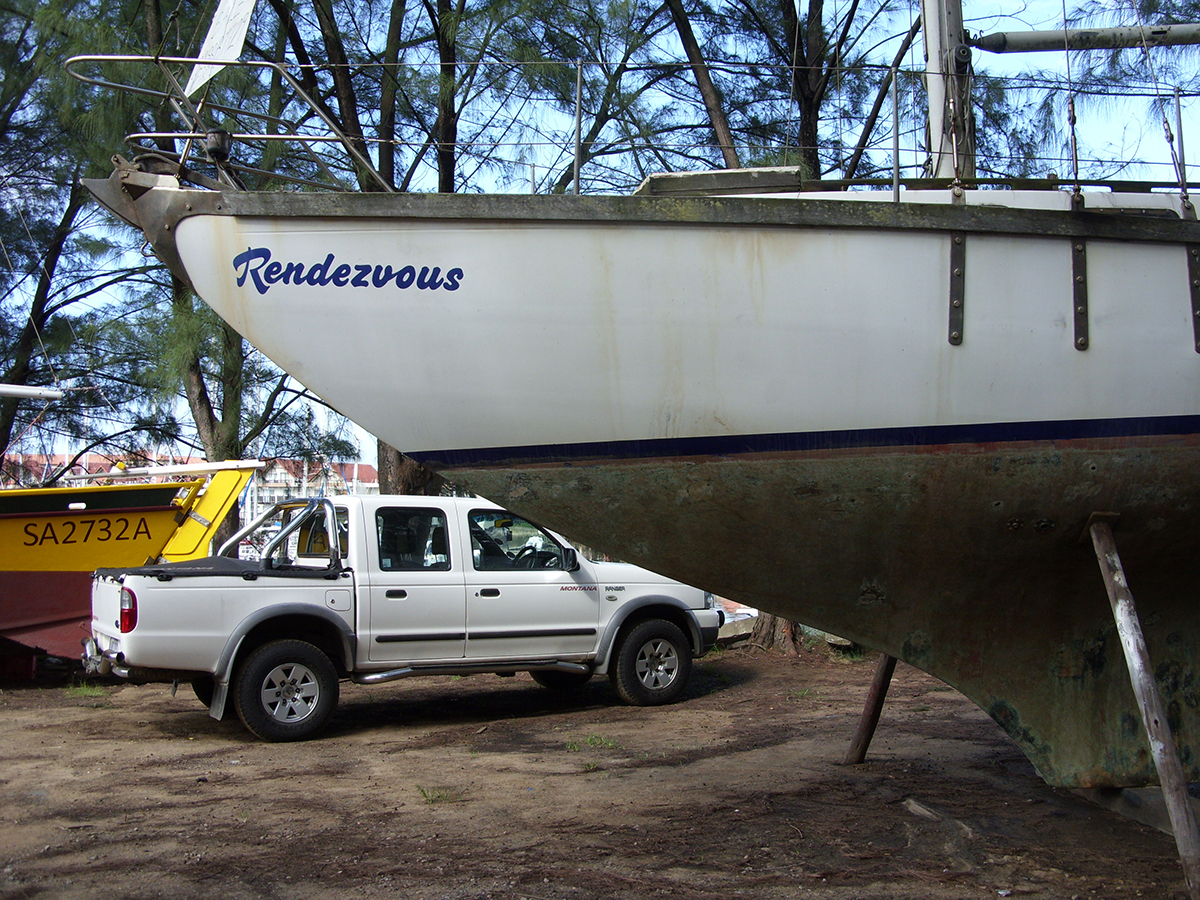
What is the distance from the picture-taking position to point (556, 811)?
536 centimetres

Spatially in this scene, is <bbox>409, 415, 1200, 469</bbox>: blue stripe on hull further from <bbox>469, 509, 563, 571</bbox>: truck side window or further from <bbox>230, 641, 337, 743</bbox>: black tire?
<bbox>469, 509, 563, 571</bbox>: truck side window

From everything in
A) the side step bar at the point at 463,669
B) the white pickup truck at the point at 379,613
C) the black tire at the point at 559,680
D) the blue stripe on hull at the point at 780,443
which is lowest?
the black tire at the point at 559,680

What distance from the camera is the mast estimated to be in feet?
18.8

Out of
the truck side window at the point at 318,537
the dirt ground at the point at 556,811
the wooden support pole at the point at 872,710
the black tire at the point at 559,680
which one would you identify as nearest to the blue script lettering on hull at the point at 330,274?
the dirt ground at the point at 556,811

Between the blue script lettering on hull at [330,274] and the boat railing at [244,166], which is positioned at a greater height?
the boat railing at [244,166]

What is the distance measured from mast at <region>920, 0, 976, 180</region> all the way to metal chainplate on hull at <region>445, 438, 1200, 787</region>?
224 centimetres

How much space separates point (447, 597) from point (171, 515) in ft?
13.2

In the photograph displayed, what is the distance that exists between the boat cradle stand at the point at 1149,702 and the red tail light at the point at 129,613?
5998 mm

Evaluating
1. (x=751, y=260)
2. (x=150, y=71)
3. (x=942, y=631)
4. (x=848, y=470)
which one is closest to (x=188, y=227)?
(x=751, y=260)

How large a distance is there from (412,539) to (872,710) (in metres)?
3.94

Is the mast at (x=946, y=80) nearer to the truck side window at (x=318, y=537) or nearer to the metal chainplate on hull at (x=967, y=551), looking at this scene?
the metal chainplate on hull at (x=967, y=551)

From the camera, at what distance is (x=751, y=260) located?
13.5ft

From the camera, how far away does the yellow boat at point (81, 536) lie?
9.83 meters

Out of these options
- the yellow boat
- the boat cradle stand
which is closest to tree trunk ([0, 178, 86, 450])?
the yellow boat
